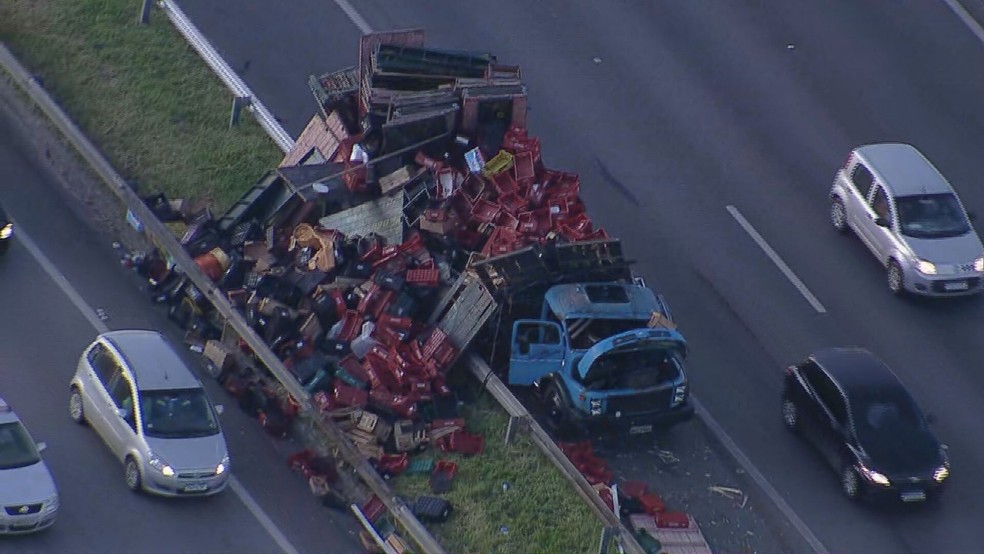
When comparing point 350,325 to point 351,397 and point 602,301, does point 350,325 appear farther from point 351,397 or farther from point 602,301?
point 602,301

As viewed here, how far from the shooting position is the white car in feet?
76.4

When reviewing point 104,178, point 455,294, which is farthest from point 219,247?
point 455,294

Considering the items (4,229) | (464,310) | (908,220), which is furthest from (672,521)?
(4,229)

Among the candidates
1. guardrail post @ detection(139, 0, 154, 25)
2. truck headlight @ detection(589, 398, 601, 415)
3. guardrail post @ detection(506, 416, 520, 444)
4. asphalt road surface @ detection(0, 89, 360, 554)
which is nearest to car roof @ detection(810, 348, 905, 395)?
truck headlight @ detection(589, 398, 601, 415)

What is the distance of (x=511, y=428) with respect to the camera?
26.0 metres

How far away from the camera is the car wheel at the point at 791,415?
1085 inches

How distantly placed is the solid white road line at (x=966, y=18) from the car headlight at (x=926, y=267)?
8012mm

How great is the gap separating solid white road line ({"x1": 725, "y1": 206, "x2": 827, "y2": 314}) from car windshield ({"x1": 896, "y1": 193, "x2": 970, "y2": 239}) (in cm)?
204

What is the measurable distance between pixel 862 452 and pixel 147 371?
436 inches

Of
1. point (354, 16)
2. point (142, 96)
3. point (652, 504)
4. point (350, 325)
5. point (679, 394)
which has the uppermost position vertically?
point (142, 96)

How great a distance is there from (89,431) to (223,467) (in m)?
2.56

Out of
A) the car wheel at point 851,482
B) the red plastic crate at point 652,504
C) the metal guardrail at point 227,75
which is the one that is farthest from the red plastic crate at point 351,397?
the car wheel at point 851,482

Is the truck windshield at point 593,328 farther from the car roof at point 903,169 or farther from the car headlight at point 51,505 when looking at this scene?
A: the car headlight at point 51,505

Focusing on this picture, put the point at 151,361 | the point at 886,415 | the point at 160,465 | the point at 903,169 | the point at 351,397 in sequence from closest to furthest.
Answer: the point at 160,465
the point at 151,361
the point at 886,415
the point at 351,397
the point at 903,169
